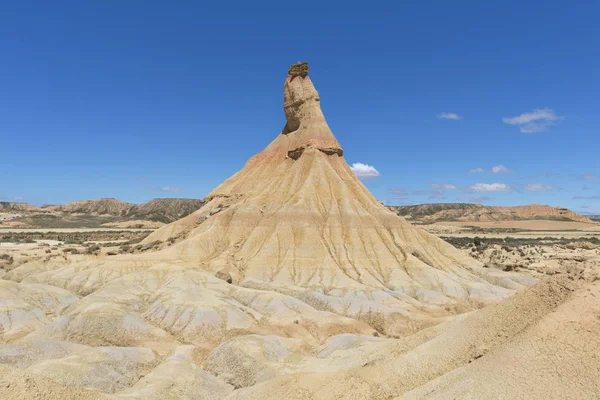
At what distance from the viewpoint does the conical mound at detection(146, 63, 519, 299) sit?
51969mm

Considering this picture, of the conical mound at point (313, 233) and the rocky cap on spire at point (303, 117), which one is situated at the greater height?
the rocky cap on spire at point (303, 117)

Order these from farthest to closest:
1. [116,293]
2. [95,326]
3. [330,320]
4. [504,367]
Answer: [116,293], [330,320], [95,326], [504,367]

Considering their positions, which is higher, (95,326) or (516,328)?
(516,328)

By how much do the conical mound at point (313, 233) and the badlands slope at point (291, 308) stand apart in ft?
0.83

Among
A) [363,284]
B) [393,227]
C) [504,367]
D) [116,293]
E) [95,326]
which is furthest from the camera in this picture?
[393,227]

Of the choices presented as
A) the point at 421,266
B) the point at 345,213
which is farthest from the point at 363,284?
the point at 345,213

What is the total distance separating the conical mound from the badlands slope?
252 millimetres

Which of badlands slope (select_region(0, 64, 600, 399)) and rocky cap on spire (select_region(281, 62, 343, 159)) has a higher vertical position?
rocky cap on spire (select_region(281, 62, 343, 159))

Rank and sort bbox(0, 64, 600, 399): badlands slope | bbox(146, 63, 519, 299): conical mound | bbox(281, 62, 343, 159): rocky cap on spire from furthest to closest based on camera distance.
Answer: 1. bbox(281, 62, 343, 159): rocky cap on spire
2. bbox(146, 63, 519, 299): conical mound
3. bbox(0, 64, 600, 399): badlands slope

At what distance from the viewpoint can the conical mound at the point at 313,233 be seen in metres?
52.0

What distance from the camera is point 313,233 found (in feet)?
189

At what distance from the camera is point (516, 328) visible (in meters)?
16.4

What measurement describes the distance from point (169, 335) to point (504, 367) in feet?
93.7

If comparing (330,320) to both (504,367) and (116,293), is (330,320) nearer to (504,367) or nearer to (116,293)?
(116,293)
